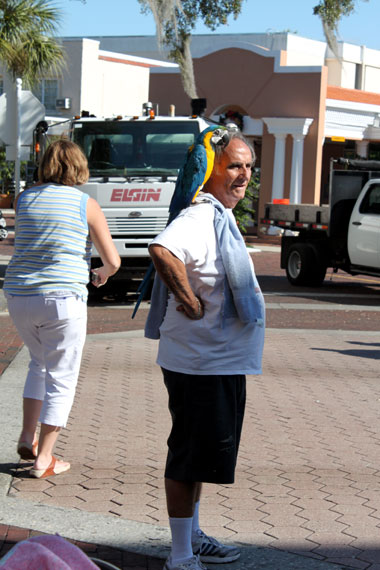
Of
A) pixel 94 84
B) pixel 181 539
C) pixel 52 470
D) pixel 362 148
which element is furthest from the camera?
pixel 94 84

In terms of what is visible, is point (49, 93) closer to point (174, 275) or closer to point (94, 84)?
point (94, 84)

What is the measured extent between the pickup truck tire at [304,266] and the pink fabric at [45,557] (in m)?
14.6

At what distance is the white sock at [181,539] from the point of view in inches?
149

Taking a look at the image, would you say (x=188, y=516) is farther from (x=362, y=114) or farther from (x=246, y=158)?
(x=362, y=114)

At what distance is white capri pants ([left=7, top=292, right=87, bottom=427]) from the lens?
4945 millimetres

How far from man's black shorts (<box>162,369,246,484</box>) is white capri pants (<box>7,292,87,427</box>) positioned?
136 centimetres

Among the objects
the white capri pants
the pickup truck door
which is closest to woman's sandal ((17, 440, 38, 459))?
the white capri pants

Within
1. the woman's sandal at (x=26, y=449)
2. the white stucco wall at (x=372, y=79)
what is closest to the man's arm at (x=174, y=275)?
Answer: the woman's sandal at (x=26, y=449)

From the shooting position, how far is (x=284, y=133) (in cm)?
2828

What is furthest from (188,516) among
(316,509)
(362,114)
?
(362,114)

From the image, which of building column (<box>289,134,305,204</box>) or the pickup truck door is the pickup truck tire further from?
building column (<box>289,134,305,204</box>)

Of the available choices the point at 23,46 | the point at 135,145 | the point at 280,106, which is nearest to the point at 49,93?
the point at 280,106

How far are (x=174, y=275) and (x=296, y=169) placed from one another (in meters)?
A: 25.0

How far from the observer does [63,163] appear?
198 inches
